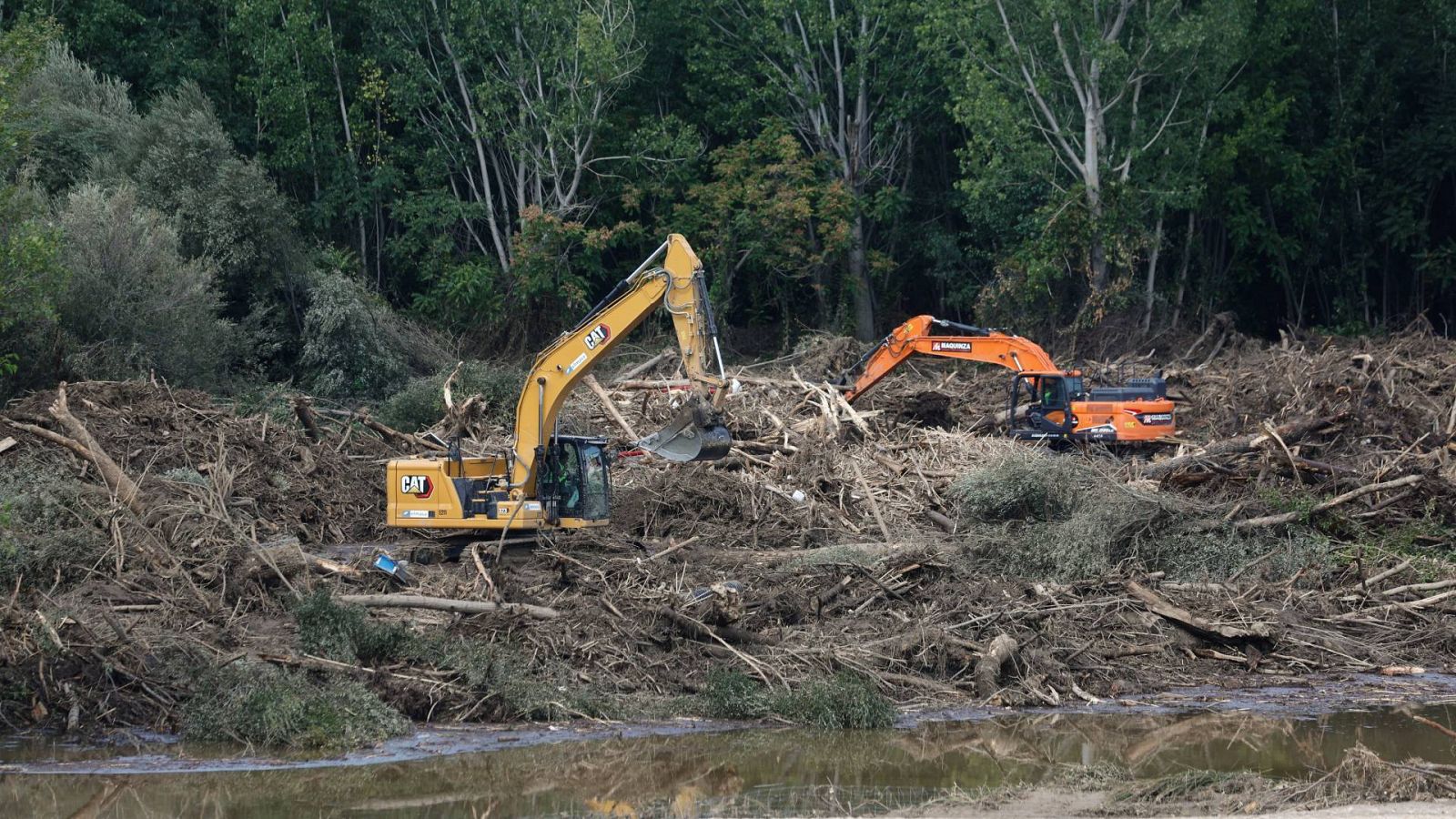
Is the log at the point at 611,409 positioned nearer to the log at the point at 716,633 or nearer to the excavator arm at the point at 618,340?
the excavator arm at the point at 618,340

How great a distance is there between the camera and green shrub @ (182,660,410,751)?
40.2 ft

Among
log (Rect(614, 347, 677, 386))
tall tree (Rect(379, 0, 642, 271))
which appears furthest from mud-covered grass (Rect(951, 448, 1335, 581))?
tall tree (Rect(379, 0, 642, 271))

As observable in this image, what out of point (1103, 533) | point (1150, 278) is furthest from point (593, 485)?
point (1150, 278)

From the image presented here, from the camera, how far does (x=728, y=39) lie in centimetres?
3966

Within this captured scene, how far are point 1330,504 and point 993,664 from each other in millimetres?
6216

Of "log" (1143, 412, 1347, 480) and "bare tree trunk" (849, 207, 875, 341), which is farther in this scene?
"bare tree trunk" (849, 207, 875, 341)

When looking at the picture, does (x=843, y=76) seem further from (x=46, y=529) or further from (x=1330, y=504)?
(x=46, y=529)

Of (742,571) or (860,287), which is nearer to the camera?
(742,571)

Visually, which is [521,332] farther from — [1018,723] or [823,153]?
[1018,723]

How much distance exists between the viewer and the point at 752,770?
461 inches

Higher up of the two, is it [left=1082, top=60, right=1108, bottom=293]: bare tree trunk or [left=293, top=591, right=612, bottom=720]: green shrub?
[left=1082, top=60, right=1108, bottom=293]: bare tree trunk

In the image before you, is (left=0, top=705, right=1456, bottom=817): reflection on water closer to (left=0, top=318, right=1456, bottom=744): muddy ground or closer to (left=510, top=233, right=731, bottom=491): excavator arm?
(left=0, top=318, right=1456, bottom=744): muddy ground

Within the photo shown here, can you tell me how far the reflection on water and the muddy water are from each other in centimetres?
2

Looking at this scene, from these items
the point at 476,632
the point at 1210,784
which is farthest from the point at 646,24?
the point at 1210,784
